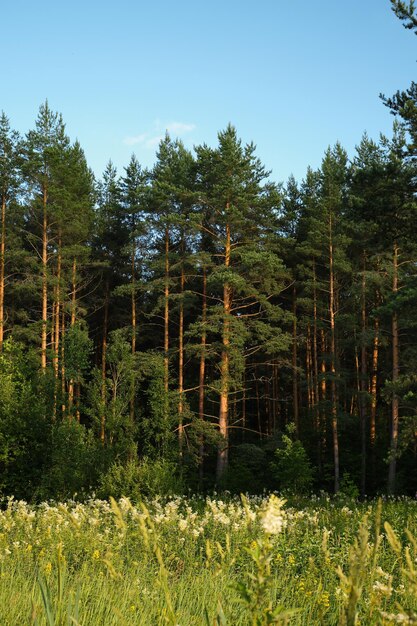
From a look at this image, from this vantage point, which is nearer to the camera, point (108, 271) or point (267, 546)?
point (267, 546)

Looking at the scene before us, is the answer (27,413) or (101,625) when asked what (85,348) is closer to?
(27,413)

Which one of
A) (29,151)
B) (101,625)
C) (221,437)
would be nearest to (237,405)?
(221,437)

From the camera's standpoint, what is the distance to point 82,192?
33.2m

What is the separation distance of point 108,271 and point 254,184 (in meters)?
11.2

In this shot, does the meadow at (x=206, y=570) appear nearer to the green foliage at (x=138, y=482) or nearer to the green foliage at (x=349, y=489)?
the green foliage at (x=138, y=482)

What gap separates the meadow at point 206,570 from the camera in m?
1.55

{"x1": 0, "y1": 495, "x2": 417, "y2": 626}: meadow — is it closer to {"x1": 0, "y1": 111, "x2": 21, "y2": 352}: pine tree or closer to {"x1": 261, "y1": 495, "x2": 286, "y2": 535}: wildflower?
{"x1": 261, "y1": 495, "x2": 286, "y2": 535}: wildflower

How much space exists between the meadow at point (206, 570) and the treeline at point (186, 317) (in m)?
11.1

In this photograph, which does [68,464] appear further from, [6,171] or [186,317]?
[186,317]

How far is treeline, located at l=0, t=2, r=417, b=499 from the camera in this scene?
66.2 feet

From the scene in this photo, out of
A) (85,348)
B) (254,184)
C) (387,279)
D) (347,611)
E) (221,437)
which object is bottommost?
(221,437)

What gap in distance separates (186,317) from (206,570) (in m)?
31.1

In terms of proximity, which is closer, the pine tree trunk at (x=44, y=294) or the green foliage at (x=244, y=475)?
the green foliage at (x=244, y=475)

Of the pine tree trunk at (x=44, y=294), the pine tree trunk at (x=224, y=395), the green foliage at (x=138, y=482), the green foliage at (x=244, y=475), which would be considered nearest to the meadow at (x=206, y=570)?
the green foliage at (x=138, y=482)
